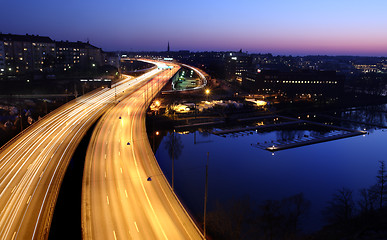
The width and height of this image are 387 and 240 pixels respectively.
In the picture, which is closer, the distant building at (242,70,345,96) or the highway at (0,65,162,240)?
the highway at (0,65,162,240)

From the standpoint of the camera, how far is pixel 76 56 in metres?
82.7

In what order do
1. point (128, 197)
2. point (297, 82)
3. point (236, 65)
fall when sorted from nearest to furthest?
point (128, 197), point (297, 82), point (236, 65)

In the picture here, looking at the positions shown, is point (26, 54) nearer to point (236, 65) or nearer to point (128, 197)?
point (128, 197)

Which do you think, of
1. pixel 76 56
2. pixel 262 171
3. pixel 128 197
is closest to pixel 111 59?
pixel 76 56

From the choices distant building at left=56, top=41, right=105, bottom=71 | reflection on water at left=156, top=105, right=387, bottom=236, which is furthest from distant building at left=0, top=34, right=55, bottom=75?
reflection on water at left=156, top=105, right=387, bottom=236

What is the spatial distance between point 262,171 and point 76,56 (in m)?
70.3

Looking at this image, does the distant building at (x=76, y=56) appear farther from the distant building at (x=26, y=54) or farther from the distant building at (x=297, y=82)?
the distant building at (x=297, y=82)

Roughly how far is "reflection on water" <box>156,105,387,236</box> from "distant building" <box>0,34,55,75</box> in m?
43.7

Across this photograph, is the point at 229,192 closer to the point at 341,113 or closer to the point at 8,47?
the point at 341,113

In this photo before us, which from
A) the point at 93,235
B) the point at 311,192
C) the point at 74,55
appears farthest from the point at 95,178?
the point at 74,55

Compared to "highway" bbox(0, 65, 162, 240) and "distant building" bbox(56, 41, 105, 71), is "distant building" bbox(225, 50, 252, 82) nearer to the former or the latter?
"distant building" bbox(56, 41, 105, 71)

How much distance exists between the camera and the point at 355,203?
24625mm

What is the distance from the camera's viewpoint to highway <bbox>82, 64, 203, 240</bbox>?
45.2 ft

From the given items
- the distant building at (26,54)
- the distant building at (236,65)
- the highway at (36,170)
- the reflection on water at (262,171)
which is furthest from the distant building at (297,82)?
the distant building at (26,54)
